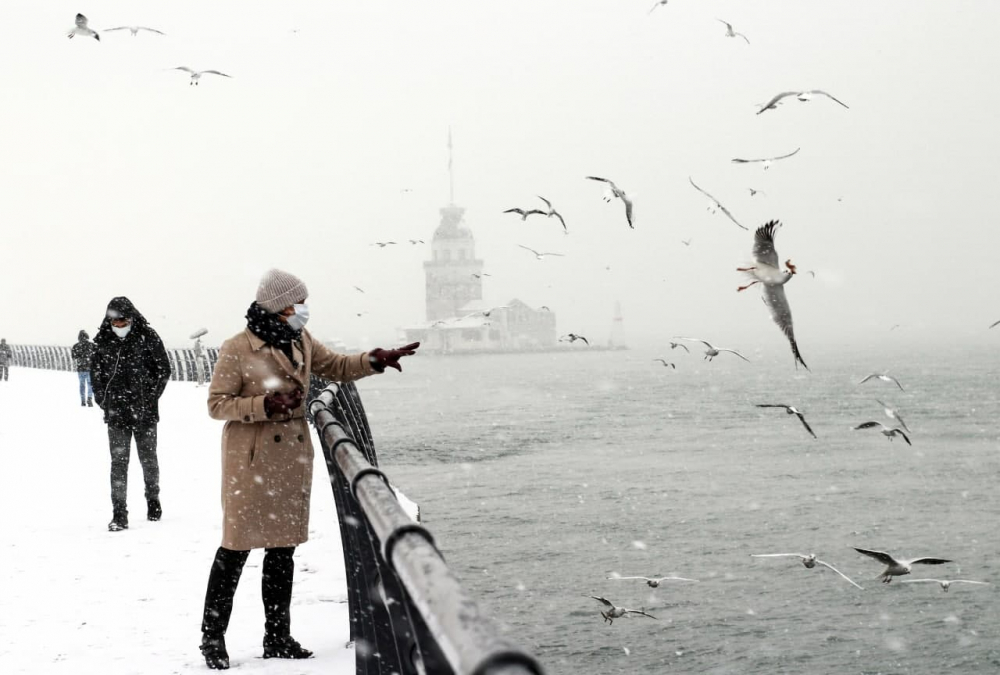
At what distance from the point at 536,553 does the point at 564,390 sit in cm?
7699

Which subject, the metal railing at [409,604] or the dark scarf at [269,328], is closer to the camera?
the metal railing at [409,604]

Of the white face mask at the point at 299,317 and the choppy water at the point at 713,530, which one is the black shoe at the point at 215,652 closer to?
the white face mask at the point at 299,317

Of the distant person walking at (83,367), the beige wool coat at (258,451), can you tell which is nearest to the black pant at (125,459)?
the beige wool coat at (258,451)

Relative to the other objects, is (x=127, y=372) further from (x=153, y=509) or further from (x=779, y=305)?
(x=779, y=305)

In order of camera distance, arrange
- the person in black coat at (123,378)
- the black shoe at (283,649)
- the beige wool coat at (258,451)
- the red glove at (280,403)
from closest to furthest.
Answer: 1. the red glove at (280,403)
2. the beige wool coat at (258,451)
3. the black shoe at (283,649)
4. the person in black coat at (123,378)

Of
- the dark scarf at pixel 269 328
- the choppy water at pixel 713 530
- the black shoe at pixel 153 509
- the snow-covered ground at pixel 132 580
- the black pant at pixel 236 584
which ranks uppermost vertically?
the dark scarf at pixel 269 328

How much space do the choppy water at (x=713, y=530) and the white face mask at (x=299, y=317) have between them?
2.55 metres

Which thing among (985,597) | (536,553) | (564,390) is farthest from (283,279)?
(564,390)

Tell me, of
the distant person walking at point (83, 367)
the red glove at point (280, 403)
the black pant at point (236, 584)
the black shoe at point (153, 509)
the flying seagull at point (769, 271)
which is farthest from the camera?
the distant person walking at point (83, 367)

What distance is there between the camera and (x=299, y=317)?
3.85 m

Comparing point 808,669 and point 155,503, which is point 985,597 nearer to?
point 808,669

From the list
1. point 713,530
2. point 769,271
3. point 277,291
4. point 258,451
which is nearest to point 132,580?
point 258,451

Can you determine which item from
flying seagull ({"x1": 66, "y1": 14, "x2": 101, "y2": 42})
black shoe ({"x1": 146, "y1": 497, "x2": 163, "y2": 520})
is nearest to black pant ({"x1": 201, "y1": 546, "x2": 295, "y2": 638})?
black shoe ({"x1": 146, "y1": 497, "x2": 163, "y2": 520})

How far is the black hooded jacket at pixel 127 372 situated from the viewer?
23.4 feet
